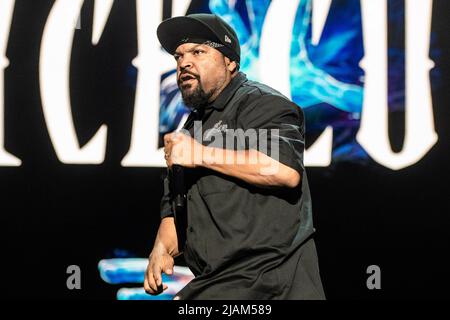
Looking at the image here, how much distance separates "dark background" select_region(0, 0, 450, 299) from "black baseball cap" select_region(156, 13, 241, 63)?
→ 128 centimetres

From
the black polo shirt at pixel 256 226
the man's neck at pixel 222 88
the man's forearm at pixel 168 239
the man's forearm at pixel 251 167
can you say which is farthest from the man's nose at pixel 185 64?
the man's forearm at pixel 168 239

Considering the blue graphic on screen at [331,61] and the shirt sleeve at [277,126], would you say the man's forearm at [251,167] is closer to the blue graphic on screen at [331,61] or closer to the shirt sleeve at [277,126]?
the shirt sleeve at [277,126]

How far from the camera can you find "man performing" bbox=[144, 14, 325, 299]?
2326 millimetres

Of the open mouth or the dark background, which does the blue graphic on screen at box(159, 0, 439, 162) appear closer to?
the dark background

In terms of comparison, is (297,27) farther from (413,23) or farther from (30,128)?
(30,128)

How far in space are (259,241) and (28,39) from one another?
2160 millimetres

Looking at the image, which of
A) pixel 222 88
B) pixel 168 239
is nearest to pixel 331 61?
pixel 222 88

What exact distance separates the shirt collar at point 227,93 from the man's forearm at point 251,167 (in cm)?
27

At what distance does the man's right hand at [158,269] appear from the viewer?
262cm

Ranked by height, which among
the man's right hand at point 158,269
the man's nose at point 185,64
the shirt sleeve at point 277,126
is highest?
the man's nose at point 185,64

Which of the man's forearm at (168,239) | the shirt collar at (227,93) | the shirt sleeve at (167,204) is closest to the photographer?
the shirt collar at (227,93)

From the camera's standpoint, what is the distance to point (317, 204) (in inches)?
155

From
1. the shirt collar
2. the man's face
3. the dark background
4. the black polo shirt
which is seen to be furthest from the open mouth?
the dark background

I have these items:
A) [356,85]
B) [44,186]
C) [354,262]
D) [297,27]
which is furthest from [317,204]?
[44,186]
